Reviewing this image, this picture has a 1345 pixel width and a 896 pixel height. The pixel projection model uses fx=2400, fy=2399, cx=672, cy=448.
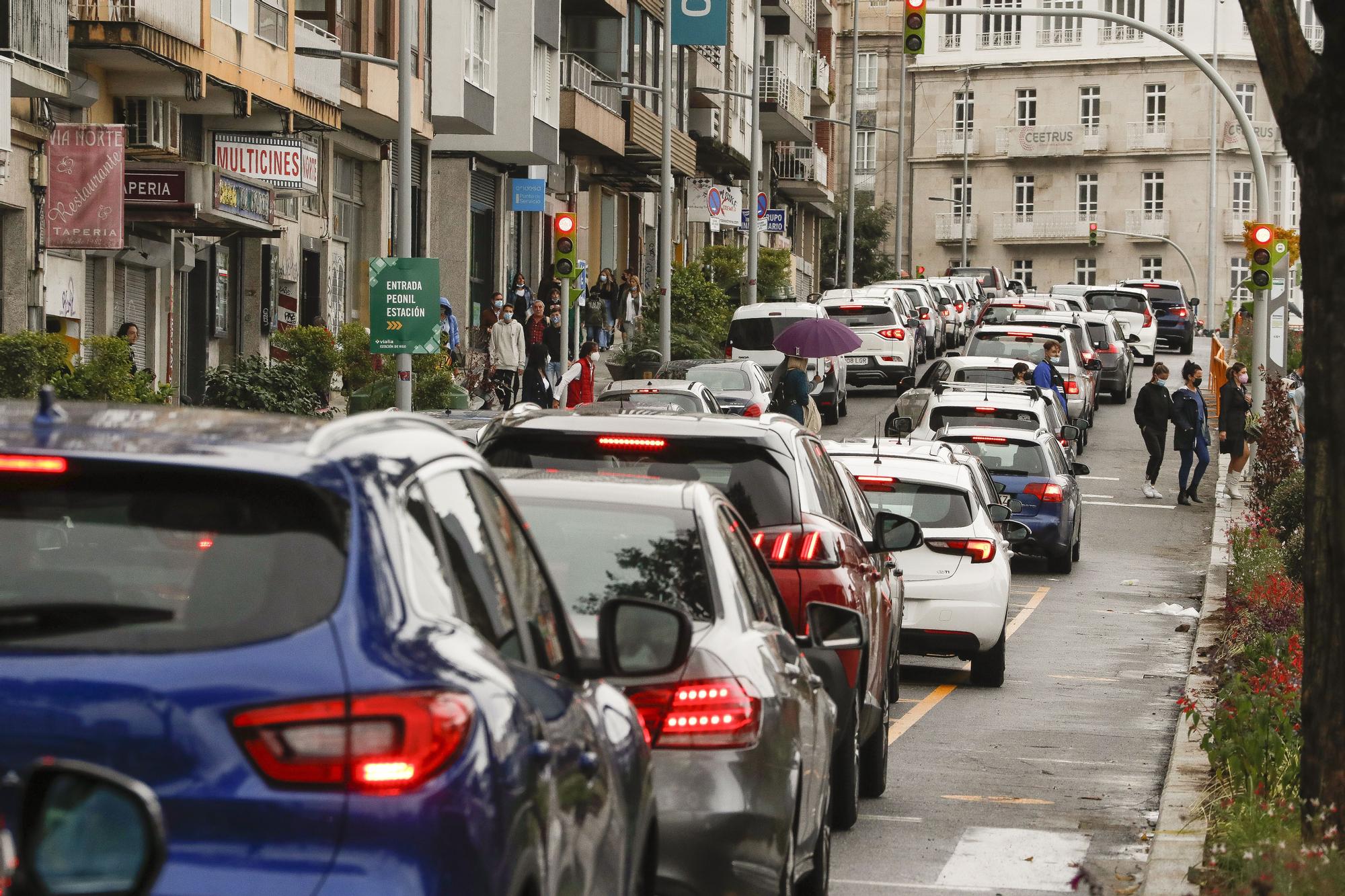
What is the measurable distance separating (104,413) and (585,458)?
16.1 ft

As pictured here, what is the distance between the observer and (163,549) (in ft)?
12.4

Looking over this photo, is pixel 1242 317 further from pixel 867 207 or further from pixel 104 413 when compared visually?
pixel 104 413

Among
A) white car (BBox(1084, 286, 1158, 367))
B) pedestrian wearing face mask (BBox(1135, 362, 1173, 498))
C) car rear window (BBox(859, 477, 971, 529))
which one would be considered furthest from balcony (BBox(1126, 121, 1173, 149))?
car rear window (BBox(859, 477, 971, 529))

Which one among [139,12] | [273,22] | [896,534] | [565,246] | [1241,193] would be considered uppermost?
[1241,193]

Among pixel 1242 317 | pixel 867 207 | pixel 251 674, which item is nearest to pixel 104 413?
pixel 251 674

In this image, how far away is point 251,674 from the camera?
354 centimetres

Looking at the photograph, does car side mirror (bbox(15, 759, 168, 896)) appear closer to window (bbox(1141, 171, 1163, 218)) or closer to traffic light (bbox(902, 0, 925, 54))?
traffic light (bbox(902, 0, 925, 54))

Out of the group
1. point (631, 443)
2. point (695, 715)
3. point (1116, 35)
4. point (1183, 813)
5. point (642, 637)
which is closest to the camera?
point (642, 637)

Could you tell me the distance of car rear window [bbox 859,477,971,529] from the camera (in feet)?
54.0

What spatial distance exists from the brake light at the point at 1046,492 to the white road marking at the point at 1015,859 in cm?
1375

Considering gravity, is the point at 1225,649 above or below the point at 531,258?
below

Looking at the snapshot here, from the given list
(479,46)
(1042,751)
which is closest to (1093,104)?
(479,46)

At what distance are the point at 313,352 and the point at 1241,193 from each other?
8403cm

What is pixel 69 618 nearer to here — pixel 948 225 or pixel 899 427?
pixel 899 427
